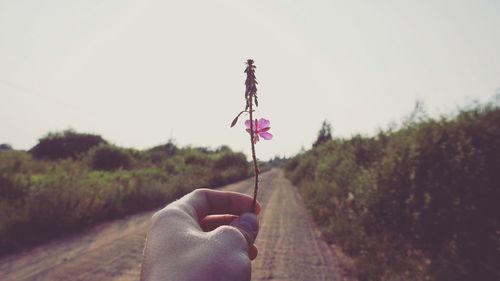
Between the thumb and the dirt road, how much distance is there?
5.39 meters

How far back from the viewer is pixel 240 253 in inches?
39.7

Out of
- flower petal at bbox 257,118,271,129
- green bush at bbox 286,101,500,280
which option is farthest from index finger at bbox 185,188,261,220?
green bush at bbox 286,101,500,280

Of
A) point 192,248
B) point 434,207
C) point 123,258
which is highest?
point 192,248

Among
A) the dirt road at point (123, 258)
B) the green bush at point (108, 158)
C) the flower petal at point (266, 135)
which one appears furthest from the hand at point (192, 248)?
the green bush at point (108, 158)

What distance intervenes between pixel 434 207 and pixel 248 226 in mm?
7205

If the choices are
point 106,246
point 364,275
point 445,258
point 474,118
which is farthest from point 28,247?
point 474,118

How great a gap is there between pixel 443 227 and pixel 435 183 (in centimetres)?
83

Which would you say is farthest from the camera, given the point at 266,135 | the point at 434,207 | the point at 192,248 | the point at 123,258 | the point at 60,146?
the point at 60,146

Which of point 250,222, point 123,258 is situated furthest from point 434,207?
point 250,222

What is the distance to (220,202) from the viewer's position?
1421 mm

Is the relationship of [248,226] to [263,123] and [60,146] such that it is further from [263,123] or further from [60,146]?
[60,146]

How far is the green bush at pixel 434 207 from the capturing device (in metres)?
6.18

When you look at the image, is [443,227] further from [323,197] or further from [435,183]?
[323,197]

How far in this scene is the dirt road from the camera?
6105 mm
